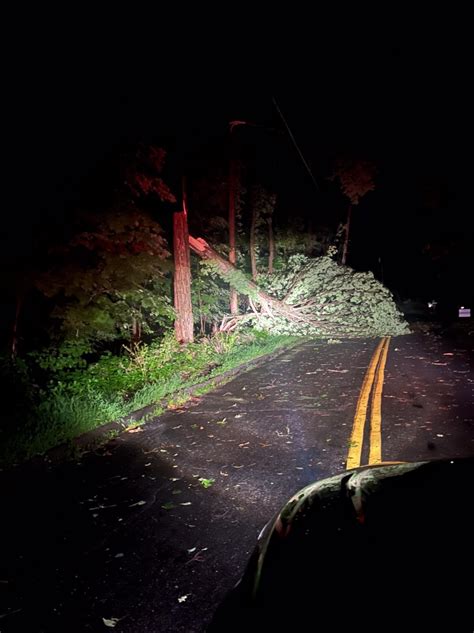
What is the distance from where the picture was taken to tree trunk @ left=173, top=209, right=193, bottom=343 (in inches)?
504

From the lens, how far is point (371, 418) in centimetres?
633

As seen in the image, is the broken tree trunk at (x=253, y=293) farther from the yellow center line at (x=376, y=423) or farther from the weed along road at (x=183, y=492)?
the weed along road at (x=183, y=492)

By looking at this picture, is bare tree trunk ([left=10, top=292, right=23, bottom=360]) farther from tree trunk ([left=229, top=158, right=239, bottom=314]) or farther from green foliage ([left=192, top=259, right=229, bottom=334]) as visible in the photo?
tree trunk ([left=229, top=158, right=239, bottom=314])

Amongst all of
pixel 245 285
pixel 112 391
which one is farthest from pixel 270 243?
pixel 112 391

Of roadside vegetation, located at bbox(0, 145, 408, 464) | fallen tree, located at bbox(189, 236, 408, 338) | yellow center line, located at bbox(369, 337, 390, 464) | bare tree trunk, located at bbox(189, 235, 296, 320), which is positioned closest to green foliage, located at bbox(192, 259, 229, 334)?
roadside vegetation, located at bbox(0, 145, 408, 464)

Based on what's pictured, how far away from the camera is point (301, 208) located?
26875mm

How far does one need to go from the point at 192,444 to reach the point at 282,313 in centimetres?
1170

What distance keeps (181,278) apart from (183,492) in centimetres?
925

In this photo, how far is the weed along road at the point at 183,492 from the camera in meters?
2.78

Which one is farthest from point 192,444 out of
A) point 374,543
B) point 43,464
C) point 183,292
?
point 183,292

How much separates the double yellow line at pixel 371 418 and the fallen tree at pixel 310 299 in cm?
581

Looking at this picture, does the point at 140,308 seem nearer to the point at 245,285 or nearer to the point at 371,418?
the point at 245,285

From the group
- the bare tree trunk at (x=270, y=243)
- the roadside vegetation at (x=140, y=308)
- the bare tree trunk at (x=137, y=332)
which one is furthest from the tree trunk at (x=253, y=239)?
the bare tree trunk at (x=137, y=332)

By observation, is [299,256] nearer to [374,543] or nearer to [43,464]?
[43,464]
